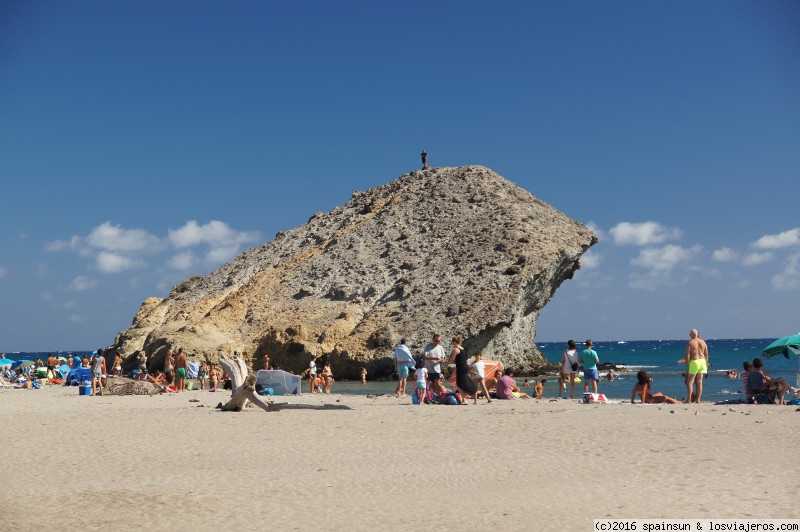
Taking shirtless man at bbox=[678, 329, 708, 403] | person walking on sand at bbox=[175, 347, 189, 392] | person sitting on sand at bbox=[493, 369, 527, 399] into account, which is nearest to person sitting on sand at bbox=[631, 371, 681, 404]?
shirtless man at bbox=[678, 329, 708, 403]

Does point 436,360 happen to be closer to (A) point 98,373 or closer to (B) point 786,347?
(B) point 786,347

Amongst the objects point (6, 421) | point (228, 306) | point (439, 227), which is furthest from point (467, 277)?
point (6, 421)

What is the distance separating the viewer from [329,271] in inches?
1997

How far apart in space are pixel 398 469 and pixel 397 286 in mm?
36495

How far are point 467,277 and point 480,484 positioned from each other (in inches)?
1404

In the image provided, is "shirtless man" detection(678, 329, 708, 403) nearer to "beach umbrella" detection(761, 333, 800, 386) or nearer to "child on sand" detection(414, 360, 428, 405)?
"beach umbrella" detection(761, 333, 800, 386)

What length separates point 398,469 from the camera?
389 inches

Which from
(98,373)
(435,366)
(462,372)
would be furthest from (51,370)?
(462,372)

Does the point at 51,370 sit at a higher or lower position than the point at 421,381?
lower

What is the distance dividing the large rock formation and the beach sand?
25760mm

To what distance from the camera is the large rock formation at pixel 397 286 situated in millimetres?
41625

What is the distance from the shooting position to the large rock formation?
41625 mm

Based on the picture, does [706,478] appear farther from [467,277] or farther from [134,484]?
[467,277]

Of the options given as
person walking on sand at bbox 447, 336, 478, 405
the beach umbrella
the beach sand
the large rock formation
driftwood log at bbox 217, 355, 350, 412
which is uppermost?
the large rock formation
